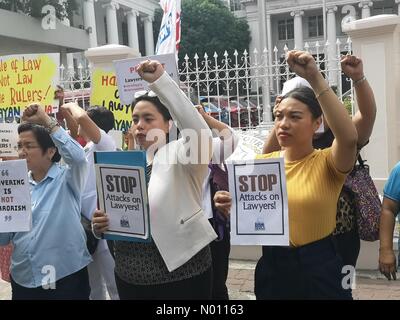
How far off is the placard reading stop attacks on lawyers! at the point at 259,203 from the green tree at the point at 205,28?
35035 millimetres

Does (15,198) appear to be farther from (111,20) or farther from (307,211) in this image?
(111,20)

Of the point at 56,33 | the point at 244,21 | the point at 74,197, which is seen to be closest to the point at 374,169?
the point at 74,197

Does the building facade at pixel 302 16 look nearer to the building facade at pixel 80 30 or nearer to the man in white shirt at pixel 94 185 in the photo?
the building facade at pixel 80 30

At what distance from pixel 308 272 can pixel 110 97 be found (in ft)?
10.6

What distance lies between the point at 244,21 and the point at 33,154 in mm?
42388

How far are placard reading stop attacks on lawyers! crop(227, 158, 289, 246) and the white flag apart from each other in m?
3.30

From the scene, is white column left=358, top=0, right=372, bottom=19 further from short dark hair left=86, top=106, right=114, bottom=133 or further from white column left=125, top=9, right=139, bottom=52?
short dark hair left=86, top=106, right=114, bottom=133

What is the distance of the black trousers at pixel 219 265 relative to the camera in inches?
126

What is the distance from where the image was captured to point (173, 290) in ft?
6.91

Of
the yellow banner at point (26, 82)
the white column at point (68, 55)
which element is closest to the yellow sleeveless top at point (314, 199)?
the yellow banner at point (26, 82)

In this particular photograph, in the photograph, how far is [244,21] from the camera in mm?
42812

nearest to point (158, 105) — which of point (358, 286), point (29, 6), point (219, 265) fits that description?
point (219, 265)

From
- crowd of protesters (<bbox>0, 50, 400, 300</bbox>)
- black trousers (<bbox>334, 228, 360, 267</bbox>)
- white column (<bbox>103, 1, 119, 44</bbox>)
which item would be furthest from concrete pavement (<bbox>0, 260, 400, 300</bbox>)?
white column (<bbox>103, 1, 119, 44</bbox>)
